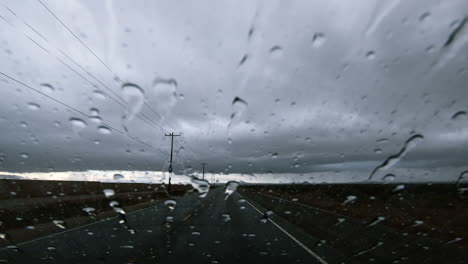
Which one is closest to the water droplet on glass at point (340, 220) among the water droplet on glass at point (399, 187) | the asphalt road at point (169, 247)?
the asphalt road at point (169, 247)

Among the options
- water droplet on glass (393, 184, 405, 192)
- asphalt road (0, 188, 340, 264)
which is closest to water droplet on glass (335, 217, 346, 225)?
asphalt road (0, 188, 340, 264)

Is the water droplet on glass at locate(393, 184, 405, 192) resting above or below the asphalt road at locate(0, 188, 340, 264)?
above

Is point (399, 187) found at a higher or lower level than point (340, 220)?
higher

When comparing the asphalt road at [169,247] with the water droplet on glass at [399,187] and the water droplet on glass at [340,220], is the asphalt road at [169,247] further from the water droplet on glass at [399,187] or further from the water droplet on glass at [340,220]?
the water droplet on glass at [399,187]

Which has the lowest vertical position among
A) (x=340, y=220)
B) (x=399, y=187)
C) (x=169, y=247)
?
(x=169, y=247)

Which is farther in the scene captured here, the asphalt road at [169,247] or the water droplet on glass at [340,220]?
the water droplet on glass at [340,220]

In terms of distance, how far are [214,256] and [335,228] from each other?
5.89 metres

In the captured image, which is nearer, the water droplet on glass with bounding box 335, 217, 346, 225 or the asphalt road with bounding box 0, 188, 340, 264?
the asphalt road with bounding box 0, 188, 340, 264

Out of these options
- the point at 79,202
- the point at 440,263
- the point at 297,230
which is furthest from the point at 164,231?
the point at 79,202

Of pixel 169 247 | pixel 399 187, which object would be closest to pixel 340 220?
pixel 399 187

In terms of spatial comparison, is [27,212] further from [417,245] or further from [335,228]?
[417,245]

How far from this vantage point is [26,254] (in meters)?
7.86

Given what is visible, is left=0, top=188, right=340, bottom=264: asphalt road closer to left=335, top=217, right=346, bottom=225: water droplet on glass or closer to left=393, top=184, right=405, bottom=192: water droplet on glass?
left=335, top=217, right=346, bottom=225: water droplet on glass

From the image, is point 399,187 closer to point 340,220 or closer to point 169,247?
point 169,247
